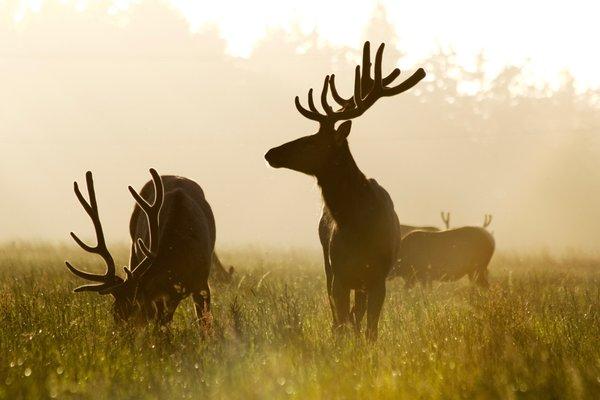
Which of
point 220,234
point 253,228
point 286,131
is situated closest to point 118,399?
point 220,234

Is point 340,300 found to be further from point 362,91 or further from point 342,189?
point 362,91

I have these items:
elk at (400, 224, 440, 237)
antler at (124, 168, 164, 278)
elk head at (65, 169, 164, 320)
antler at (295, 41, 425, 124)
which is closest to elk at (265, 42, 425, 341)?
antler at (295, 41, 425, 124)

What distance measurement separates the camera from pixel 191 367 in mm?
6523

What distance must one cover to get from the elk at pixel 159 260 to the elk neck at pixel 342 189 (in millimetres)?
1241

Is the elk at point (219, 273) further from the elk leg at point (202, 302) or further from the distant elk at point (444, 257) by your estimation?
the distant elk at point (444, 257)

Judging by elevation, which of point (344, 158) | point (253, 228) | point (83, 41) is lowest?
point (253, 228)

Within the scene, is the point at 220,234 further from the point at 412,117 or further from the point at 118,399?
the point at 118,399

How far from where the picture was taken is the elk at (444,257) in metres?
16.5

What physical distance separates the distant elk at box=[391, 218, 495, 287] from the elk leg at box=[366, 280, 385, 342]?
25.9 ft

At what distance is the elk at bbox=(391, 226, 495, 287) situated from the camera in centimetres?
1647

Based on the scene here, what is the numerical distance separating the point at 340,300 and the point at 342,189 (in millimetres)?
1008

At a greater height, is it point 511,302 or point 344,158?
point 344,158

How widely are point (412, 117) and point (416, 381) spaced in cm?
14835

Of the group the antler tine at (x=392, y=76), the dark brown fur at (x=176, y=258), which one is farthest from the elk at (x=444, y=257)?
the antler tine at (x=392, y=76)
